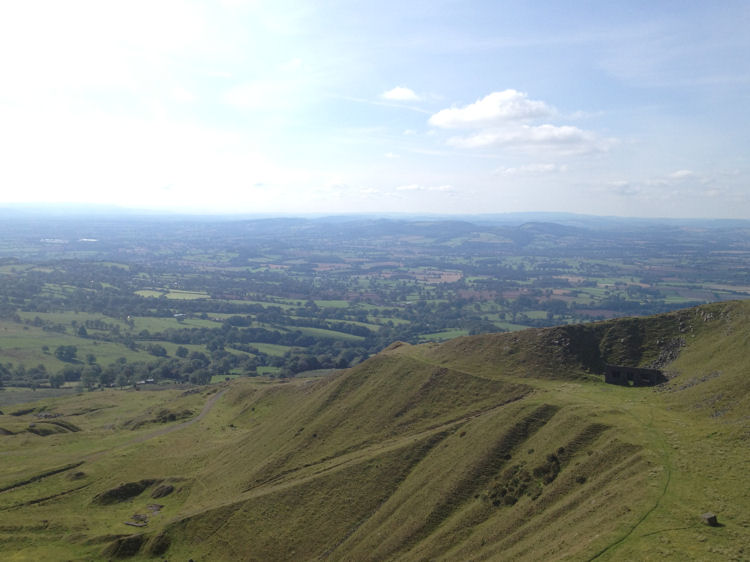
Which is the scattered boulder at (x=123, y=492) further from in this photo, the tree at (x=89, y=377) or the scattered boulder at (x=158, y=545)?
the tree at (x=89, y=377)

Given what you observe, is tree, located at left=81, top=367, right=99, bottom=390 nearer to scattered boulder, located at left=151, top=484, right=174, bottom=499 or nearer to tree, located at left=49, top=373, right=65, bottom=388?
tree, located at left=49, top=373, right=65, bottom=388

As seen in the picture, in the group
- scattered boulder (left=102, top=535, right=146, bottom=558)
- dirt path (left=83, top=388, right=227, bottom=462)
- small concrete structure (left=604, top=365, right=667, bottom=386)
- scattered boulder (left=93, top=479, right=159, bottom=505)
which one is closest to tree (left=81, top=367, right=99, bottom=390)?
dirt path (left=83, top=388, right=227, bottom=462)

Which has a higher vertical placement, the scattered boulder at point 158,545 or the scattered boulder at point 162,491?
the scattered boulder at point 158,545

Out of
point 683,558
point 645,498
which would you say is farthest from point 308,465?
point 683,558

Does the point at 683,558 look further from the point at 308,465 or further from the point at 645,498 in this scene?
the point at 308,465

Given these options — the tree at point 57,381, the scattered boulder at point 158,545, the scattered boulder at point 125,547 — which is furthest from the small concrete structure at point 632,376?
the tree at point 57,381

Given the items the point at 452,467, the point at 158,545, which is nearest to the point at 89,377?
the point at 158,545
